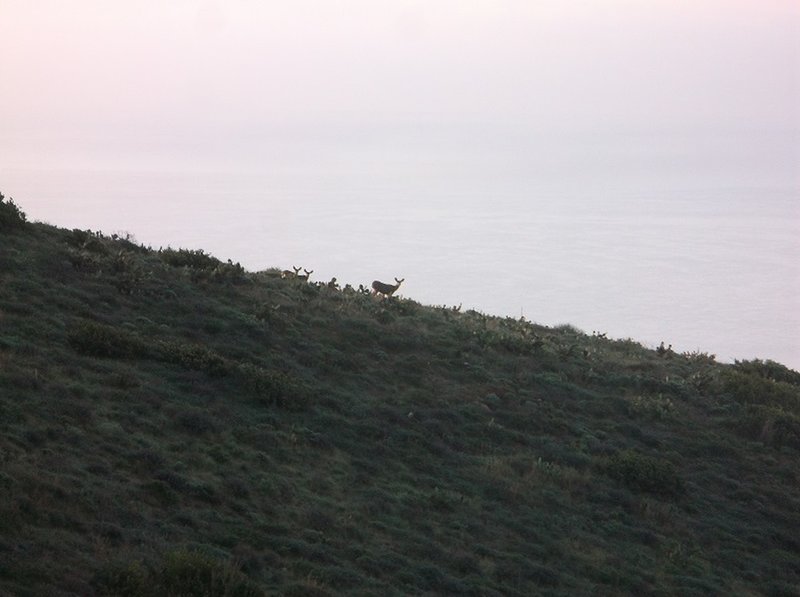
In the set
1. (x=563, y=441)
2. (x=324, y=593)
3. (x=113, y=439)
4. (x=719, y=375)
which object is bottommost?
(x=324, y=593)

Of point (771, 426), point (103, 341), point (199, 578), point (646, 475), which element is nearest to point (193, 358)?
point (103, 341)

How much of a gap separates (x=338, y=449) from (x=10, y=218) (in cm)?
925

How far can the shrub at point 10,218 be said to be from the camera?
62.6 feet

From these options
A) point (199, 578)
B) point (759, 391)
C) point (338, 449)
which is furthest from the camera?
point (759, 391)

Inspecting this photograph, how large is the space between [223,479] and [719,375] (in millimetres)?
14150

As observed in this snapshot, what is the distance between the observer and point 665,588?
12453mm

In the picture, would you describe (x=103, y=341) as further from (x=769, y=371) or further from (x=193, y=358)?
(x=769, y=371)

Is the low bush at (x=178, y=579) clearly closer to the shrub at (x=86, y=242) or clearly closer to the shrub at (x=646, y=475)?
the shrub at (x=646, y=475)

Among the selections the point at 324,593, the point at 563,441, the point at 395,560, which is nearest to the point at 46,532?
the point at 324,593

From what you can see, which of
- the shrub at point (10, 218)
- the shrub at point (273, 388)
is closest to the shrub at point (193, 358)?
the shrub at point (273, 388)

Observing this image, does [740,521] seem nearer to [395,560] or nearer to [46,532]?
[395,560]

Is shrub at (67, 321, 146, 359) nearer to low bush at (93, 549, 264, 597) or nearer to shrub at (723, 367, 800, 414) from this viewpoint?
low bush at (93, 549, 264, 597)

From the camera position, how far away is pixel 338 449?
1411cm

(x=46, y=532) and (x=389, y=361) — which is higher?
(x=389, y=361)
